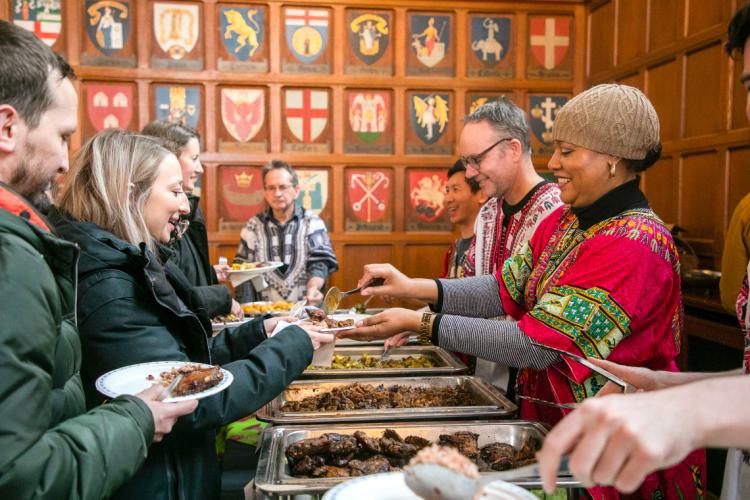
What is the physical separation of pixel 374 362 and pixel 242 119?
344 centimetres

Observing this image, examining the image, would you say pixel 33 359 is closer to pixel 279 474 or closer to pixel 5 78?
pixel 5 78

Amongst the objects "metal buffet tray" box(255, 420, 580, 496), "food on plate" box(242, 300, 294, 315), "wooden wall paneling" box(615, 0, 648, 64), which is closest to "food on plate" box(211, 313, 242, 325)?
"food on plate" box(242, 300, 294, 315)

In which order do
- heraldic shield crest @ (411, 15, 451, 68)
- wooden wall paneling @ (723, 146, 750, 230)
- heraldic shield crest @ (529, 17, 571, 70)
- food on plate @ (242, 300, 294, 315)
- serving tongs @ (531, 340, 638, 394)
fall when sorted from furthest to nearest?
1. heraldic shield crest @ (529, 17, 571, 70)
2. heraldic shield crest @ (411, 15, 451, 68)
3. food on plate @ (242, 300, 294, 315)
4. wooden wall paneling @ (723, 146, 750, 230)
5. serving tongs @ (531, 340, 638, 394)

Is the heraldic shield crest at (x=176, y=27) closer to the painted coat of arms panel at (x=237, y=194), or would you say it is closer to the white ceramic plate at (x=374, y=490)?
the painted coat of arms panel at (x=237, y=194)

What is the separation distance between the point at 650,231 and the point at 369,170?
3.98 metres

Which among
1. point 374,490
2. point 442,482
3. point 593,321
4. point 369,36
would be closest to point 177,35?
point 369,36

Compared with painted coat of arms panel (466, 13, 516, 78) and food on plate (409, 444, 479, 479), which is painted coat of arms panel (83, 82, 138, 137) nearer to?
painted coat of arms panel (466, 13, 516, 78)

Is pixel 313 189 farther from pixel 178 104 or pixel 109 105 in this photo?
pixel 109 105

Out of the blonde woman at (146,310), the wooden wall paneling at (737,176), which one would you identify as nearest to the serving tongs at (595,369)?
the blonde woman at (146,310)

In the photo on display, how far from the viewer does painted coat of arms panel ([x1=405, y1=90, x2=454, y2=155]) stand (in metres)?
5.61

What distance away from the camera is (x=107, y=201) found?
1718 mm

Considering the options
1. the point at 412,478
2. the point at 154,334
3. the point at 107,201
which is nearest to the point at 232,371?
the point at 154,334

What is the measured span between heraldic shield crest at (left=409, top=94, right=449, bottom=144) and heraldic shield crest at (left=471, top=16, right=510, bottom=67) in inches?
20.4

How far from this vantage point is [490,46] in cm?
562
